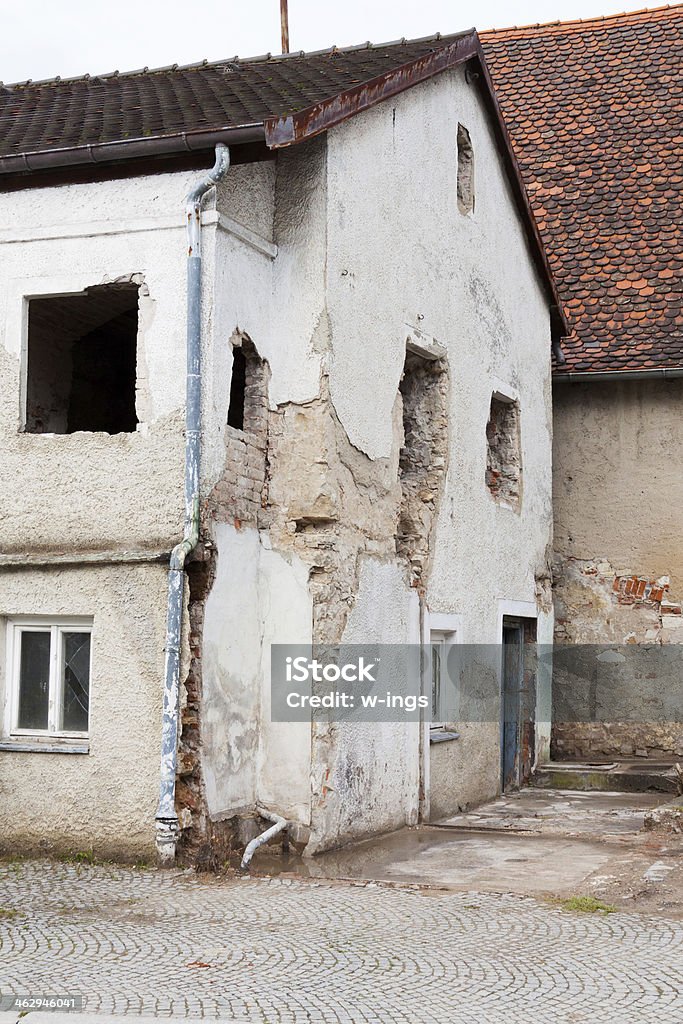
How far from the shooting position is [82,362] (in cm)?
1180

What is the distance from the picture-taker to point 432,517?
11.8 meters

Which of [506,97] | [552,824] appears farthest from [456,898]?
[506,97]

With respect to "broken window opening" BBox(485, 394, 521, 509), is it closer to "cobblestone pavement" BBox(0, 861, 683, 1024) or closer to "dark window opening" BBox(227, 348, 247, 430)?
"dark window opening" BBox(227, 348, 247, 430)

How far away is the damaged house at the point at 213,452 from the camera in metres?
8.92

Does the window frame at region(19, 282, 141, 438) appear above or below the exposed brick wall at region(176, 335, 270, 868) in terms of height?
above

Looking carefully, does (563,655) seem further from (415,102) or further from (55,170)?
(55,170)

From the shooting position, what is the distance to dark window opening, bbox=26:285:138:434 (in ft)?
35.0

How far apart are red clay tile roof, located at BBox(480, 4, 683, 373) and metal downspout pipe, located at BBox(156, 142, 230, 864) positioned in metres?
7.57

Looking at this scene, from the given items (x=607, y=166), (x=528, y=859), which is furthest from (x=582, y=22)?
(x=528, y=859)

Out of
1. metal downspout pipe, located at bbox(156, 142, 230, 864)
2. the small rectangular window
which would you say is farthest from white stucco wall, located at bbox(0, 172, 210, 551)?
the small rectangular window

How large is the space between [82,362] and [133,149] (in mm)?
3148

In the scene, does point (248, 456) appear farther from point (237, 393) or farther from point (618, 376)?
point (618, 376)

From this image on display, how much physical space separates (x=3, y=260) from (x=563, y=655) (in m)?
8.90

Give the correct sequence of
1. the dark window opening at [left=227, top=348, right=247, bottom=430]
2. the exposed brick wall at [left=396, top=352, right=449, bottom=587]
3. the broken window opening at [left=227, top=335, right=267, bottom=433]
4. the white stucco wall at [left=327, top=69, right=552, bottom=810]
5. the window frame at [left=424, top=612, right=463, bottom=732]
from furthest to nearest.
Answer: the exposed brick wall at [left=396, top=352, right=449, bottom=587] < the window frame at [left=424, top=612, right=463, bottom=732] < the dark window opening at [left=227, top=348, right=247, bottom=430] < the white stucco wall at [left=327, top=69, right=552, bottom=810] < the broken window opening at [left=227, top=335, right=267, bottom=433]
